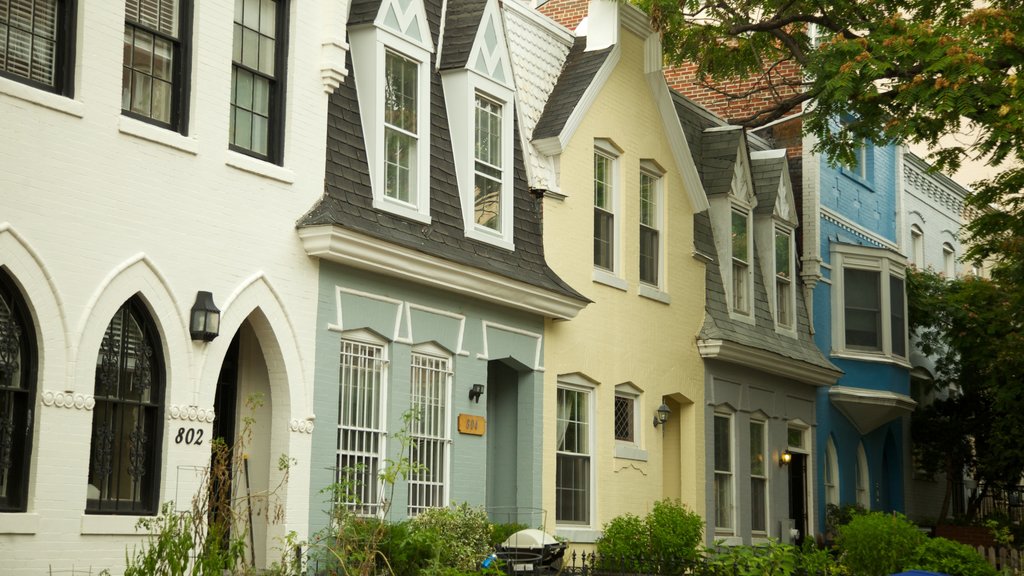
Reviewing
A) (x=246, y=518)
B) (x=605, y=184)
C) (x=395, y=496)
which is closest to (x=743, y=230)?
(x=605, y=184)

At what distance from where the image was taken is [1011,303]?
27.0 m

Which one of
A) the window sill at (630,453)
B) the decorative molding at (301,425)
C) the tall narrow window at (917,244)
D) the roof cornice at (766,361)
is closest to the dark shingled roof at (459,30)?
the decorative molding at (301,425)

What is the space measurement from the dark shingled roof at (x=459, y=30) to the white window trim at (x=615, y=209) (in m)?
3.14

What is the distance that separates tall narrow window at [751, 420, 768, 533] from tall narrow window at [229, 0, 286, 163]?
12545 mm

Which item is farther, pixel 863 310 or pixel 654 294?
pixel 863 310

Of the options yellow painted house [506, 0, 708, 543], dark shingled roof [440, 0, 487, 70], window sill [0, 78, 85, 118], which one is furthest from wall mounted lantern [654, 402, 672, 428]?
window sill [0, 78, 85, 118]

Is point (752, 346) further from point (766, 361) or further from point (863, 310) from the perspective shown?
point (863, 310)

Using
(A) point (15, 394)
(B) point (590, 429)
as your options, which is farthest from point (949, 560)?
(A) point (15, 394)

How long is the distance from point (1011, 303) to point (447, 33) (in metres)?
14.6

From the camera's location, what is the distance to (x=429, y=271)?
1580 cm

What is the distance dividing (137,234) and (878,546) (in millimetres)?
9936

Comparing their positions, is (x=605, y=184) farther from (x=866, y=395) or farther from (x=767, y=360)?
(x=866, y=395)

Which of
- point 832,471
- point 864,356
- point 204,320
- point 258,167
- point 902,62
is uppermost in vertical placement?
point 902,62

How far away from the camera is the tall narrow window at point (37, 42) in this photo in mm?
11844
